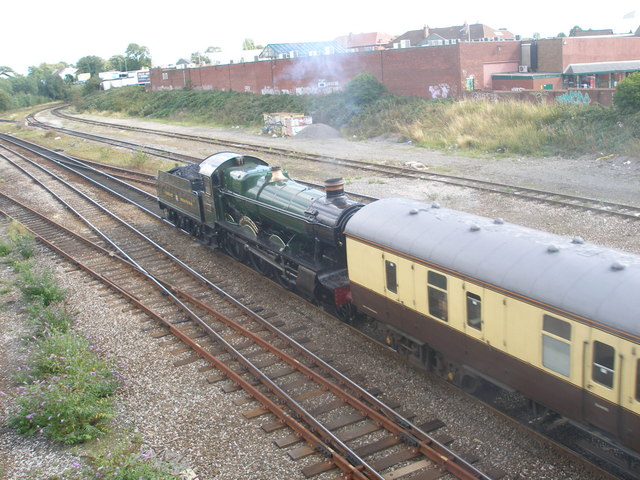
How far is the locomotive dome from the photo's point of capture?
6.20 meters

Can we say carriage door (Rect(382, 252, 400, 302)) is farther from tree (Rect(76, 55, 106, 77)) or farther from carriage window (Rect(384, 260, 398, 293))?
tree (Rect(76, 55, 106, 77))

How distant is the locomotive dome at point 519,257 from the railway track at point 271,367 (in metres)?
2.29

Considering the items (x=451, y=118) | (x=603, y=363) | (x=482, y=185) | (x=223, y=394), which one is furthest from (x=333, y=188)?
(x=451, y=118)

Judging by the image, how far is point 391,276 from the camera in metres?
9.38

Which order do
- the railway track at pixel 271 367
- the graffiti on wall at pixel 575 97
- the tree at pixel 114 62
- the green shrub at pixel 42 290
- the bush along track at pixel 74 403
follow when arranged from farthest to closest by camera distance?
the tree at pixel 114 62, the graffiti on wall at pixel 575 97, the green shrub at pixel 42 290, the railway track at pixel 271 367, the bush along track at pixel 74 403

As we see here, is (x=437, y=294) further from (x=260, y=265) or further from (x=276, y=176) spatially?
(x=260, y=265)

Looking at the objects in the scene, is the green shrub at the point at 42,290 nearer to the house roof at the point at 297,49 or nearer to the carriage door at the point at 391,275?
the carriage door at the point at 391,275

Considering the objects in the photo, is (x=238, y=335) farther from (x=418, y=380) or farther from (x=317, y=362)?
(x=418, y=380)

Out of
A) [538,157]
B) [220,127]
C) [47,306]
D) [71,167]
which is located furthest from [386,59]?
[47,306]

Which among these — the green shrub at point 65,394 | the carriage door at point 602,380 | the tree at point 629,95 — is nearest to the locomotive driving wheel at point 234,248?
the green shrub at point 65,394

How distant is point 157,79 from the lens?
240ft

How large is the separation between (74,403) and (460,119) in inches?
1085

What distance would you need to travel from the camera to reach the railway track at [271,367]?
7.46 metres

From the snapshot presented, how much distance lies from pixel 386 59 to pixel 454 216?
34.9 meters
